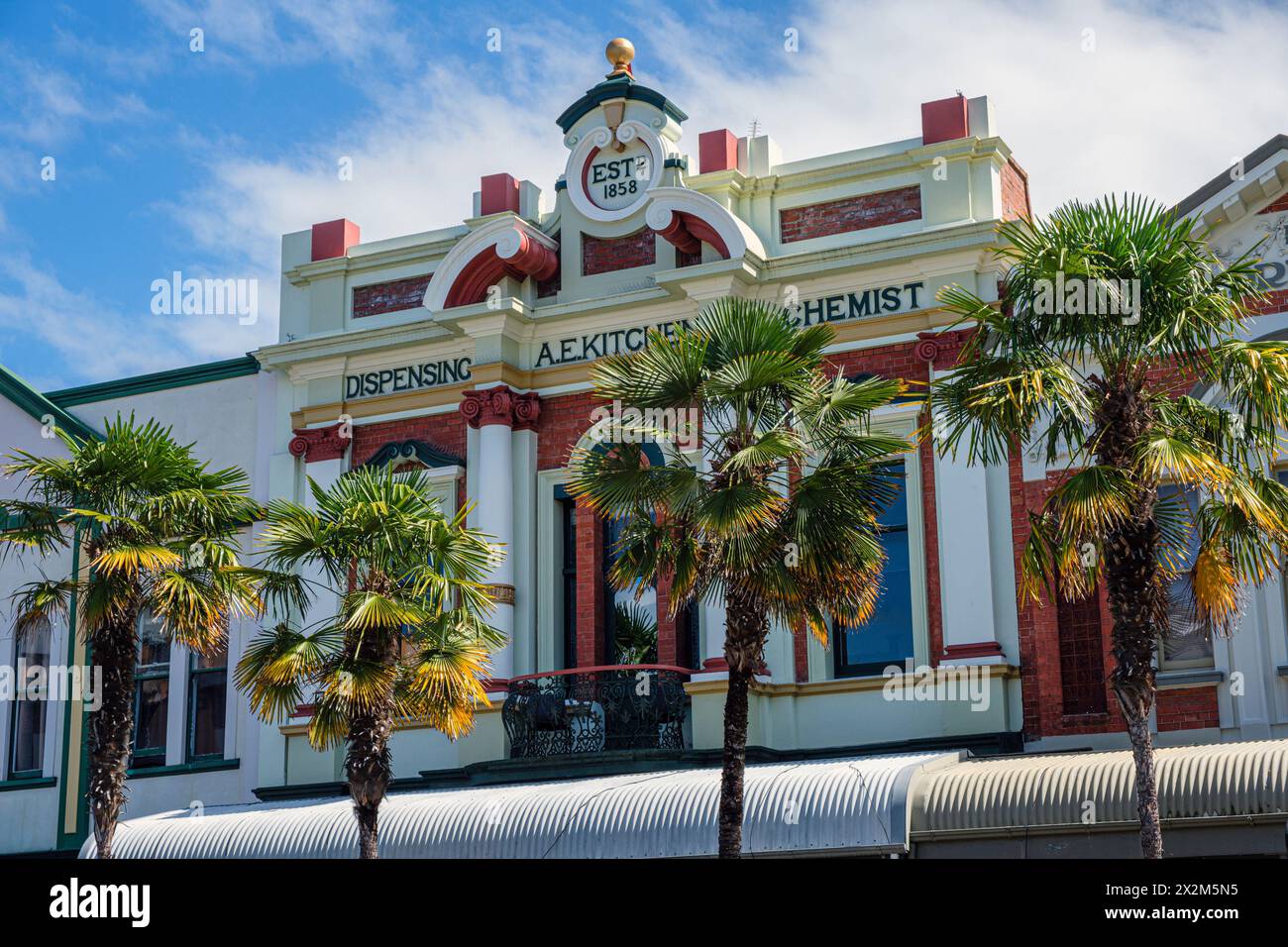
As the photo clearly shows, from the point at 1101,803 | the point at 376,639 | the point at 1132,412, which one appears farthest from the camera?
the point at 376,639

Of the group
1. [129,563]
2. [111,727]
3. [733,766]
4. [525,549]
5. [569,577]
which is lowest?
[733,766]

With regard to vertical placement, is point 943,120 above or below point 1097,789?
above

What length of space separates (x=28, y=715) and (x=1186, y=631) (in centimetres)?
1534

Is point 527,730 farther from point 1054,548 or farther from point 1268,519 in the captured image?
point 1268,519

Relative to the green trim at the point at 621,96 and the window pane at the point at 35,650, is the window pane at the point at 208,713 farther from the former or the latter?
the green trim at the point at 621,96

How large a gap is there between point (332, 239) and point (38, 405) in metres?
5.01

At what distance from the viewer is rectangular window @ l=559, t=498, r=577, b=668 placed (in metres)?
21.7

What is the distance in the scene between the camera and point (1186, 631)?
1838 centimetres

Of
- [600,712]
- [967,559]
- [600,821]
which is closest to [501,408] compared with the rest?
[600,712]

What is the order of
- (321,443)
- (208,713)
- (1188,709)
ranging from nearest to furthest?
(1188,709) → (321,443) → (208,713)

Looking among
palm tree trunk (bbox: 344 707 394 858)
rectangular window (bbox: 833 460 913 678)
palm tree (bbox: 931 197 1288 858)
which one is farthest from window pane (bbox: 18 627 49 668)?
palm tree (bbox: 931 197 1288 858)

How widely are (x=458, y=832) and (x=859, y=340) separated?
7.12 metres

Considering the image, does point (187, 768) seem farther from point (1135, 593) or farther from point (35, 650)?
point (1135, 593)

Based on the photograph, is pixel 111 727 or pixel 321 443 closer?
pixel 111 727
